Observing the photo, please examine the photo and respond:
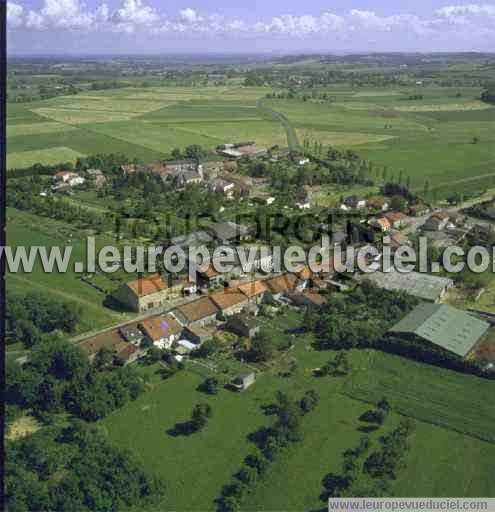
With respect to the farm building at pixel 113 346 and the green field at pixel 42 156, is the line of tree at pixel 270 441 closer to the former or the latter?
the farm building at pixel 113 346

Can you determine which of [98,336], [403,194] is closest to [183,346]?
[98,336]

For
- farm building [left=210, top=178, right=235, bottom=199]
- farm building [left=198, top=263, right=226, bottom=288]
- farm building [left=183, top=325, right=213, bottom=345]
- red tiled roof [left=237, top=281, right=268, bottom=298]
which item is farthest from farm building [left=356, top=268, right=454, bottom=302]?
farm building [left=210, top=178, right=235, bottom=199]

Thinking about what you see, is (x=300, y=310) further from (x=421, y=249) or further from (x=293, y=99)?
(x=293, y=99)

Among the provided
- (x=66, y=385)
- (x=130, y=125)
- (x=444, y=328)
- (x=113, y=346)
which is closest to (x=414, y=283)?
(x=444, y=328)

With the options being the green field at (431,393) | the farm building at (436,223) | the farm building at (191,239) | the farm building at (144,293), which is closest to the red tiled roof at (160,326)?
the farm building at (144,293)

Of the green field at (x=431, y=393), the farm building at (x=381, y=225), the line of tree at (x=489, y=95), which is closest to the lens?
the green field at (x=431, y=393)

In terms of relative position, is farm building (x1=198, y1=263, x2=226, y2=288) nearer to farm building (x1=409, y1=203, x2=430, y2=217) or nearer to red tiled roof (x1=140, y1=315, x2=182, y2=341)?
red tiled roof (x1=140, y1=315, x2=182, y2=341)
